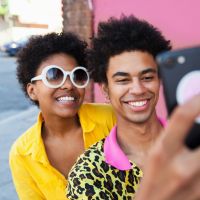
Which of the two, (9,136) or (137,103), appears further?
(9,136)

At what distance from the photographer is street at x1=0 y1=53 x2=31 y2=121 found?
934 cm

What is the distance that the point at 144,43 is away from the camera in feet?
5.83

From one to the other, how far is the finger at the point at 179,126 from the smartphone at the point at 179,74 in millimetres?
122

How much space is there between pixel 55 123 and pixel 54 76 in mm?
253

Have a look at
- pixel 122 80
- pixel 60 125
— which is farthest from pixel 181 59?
pixel 60 125

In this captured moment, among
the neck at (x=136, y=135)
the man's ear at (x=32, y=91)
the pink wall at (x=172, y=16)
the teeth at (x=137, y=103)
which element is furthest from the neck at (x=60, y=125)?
the pink wall at (x=172, y=16)

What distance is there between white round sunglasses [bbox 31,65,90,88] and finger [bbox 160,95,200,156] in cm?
161

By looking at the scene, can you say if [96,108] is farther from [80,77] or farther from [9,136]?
[9,136]

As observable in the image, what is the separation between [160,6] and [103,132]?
2167mm

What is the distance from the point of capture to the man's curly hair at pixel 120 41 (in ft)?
5.82

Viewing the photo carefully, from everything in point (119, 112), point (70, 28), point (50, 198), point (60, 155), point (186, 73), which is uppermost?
point (70, 28)

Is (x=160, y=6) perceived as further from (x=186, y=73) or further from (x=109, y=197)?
(x=186, y=73)

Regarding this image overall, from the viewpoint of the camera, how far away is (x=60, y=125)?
241 cm

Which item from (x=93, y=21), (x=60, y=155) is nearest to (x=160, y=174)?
(x=60, y=155)
